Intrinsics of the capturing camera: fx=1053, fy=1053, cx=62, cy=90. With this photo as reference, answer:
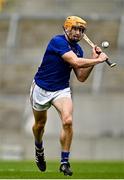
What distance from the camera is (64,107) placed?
56.4 feet

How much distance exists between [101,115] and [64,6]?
629 inches

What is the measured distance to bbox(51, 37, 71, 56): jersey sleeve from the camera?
56.5 feet

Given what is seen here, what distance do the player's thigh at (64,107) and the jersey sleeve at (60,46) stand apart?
2.50 feet

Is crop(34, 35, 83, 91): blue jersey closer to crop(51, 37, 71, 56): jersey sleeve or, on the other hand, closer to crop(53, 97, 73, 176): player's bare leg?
crop(51, 37, 71, 56): jersey sleeve

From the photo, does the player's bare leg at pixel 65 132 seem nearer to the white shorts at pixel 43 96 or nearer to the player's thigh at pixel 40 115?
the white shorts at pixel 43 96

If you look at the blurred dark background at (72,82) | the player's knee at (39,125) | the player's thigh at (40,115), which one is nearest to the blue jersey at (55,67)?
the player's thigh at (40,115)

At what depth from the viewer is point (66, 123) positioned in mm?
16969

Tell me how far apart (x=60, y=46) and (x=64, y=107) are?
1.01 metres

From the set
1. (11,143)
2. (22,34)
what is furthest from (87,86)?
(22,34)

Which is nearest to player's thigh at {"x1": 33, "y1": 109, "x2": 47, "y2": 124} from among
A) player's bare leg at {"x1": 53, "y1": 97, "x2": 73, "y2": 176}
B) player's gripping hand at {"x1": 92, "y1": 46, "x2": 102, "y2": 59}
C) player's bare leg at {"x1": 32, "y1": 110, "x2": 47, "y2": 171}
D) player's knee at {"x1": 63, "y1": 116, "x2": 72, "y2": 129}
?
player's bare leg at {"x1": 32, "y1": 110, "x2": 47, "y2": 171}

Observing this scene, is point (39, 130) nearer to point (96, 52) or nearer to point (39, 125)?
point (39, 125)

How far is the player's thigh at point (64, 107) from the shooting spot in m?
17.0

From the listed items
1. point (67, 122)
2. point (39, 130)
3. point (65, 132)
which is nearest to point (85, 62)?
point (67, 122)

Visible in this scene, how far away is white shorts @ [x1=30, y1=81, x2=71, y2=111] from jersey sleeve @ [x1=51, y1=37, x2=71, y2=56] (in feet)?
2.23
